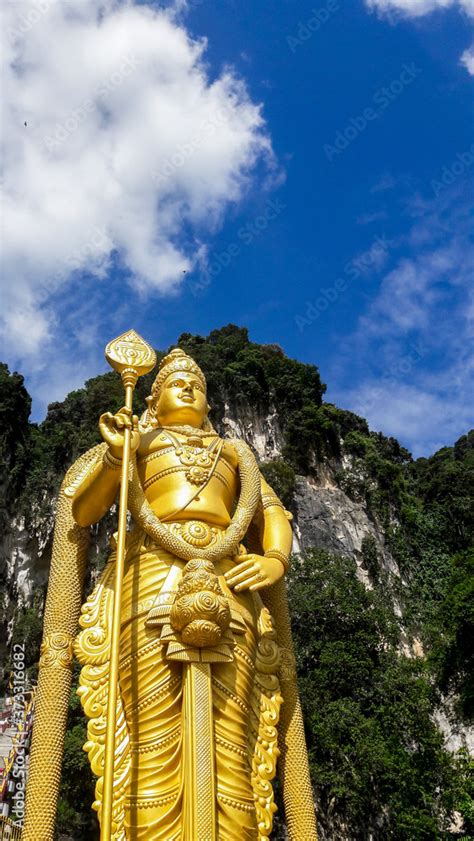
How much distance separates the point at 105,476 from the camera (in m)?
5.05

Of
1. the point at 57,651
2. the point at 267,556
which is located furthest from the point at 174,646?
the point at 267,556

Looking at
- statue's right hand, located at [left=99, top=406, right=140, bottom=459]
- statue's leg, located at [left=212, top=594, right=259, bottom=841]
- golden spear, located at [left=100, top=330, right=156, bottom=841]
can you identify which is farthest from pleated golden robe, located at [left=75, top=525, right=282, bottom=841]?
statue's right hand, located at [left=99, top=406, right=140, bottom=459]

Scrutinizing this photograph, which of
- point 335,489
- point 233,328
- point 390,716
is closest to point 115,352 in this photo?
point 390,716

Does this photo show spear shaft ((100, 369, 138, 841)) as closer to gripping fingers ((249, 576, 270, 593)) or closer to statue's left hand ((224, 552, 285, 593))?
statue's left hand ((224, 552, 285, 593))

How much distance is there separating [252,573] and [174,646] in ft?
2.63

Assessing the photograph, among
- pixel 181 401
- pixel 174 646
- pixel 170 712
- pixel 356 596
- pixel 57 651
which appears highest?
pixel 356 596

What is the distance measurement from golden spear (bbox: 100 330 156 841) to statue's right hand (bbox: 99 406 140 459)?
0.05m

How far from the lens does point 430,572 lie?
28328mm

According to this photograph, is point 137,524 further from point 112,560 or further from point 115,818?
point 115,818

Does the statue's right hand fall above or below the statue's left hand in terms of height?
above

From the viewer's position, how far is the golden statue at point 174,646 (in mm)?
4086

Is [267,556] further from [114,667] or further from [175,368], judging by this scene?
[175,368]

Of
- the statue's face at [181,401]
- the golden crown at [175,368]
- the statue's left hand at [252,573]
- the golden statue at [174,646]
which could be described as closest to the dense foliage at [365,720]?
the golden statue at [174,646]

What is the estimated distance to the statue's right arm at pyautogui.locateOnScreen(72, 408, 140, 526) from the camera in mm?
4844
